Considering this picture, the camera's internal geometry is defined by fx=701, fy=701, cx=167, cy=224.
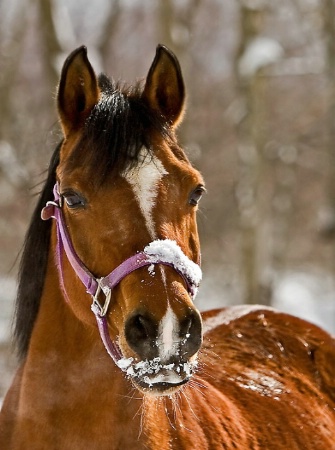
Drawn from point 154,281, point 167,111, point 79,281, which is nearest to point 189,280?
point 154,281

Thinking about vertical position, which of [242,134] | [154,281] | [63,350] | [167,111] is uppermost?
[242,134]

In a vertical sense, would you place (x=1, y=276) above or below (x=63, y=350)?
above

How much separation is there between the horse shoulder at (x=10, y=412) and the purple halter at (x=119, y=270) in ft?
1.81

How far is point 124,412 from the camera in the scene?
247 centimetres

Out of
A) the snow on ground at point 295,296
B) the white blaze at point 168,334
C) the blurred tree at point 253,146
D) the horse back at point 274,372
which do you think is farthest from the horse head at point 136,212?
the snow on ground at point 295,296

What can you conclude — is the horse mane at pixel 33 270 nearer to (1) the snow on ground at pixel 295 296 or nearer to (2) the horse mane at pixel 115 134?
(2) the horse mane at pixel 115 134

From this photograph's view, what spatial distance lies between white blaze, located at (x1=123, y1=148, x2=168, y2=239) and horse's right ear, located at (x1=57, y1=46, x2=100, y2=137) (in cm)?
36

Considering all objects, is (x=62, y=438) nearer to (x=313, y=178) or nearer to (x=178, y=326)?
(x=178, y=326)

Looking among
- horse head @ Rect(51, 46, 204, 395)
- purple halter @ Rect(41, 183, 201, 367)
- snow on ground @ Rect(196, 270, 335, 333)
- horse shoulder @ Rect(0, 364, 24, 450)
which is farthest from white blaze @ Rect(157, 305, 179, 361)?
snow on ground @ Rect(196, 270, 335, 333)

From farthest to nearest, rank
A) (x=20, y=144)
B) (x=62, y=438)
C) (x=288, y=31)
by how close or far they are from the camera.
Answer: (x=288, y=31) → (x=20, y=144) → (x=62, y=438)

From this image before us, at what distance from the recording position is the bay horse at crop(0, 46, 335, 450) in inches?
84.7

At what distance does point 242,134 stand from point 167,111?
8684 millimetres

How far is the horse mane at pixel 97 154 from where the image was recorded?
2396 millimetres

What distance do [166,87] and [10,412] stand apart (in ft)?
4.59
